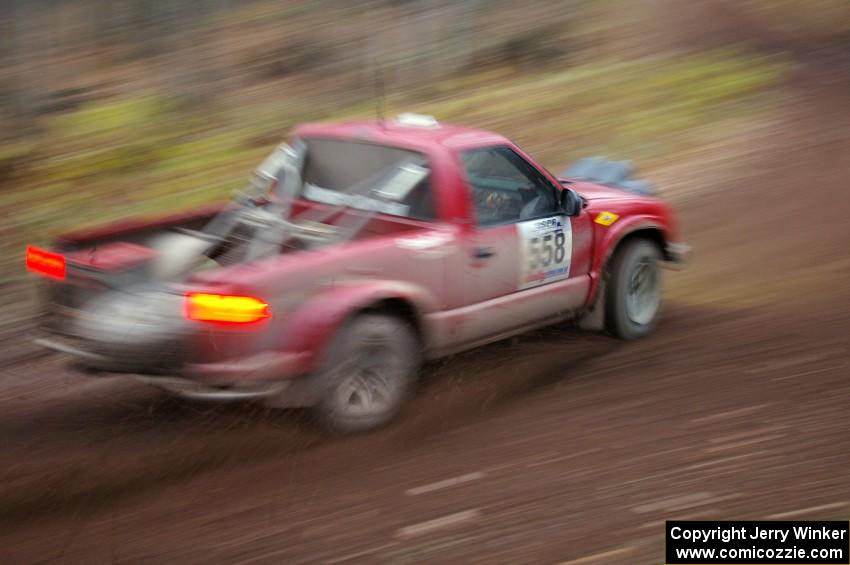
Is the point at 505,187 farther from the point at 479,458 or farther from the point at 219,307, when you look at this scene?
the point at 219,307

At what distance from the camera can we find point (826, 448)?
5055 mm

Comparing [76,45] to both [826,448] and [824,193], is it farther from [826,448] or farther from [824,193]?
[826,448]

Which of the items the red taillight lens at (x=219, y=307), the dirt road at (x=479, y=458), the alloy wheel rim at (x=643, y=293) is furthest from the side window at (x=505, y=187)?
the red taillight lens at (x=219, y=307)

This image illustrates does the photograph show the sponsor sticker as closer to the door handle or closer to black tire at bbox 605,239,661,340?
black tire at bbox 605,239,661,340

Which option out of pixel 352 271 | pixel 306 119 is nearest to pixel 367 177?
pixel 352 271

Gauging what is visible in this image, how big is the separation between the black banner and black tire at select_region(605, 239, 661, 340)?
270 centimetres

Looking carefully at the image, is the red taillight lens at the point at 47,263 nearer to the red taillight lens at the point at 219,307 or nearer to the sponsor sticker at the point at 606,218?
the red taillight lens at the point at 219,307

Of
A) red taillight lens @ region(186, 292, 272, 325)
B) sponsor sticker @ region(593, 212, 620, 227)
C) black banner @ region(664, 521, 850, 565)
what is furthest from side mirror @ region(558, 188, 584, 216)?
black banner @ region(664, 521, 850, 565)

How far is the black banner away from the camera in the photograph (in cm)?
414

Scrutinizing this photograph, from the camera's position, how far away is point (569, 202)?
633cm

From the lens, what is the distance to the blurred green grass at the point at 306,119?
440 inches

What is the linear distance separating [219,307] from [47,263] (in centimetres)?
121

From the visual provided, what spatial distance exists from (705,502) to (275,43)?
14.2 metres

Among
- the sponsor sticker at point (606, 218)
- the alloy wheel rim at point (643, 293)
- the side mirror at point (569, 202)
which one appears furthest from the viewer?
the alloy wheel rim at point (643, 293)
